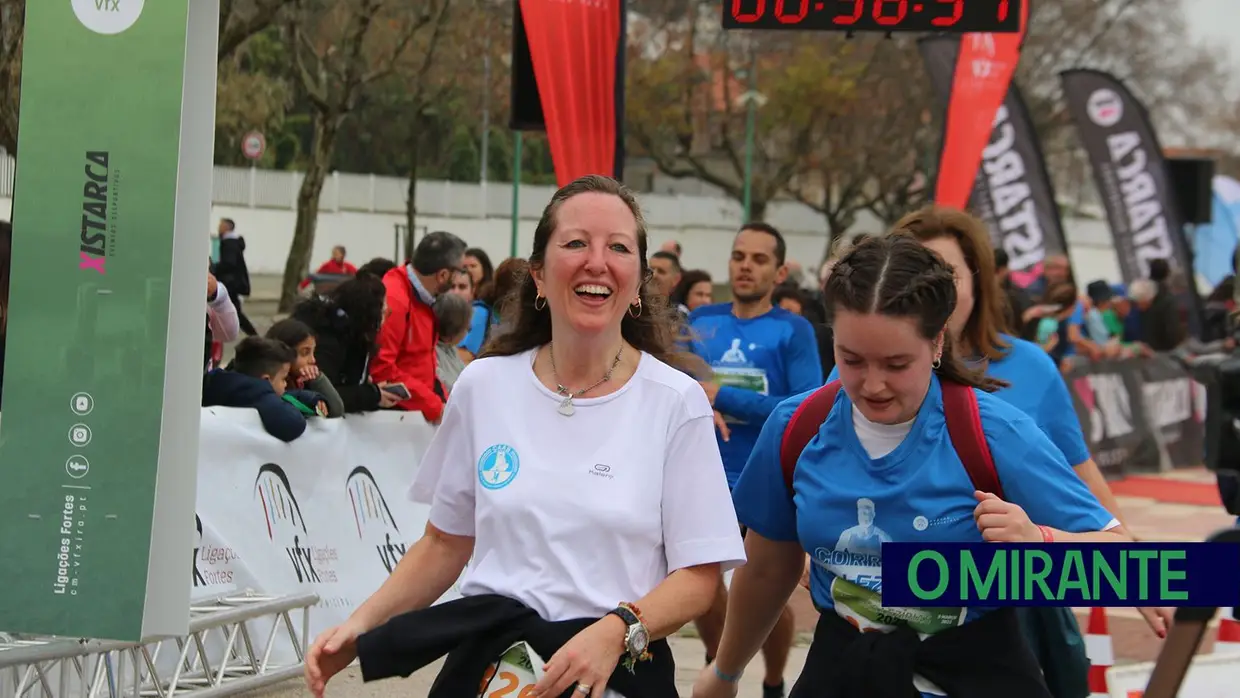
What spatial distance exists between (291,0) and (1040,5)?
2245cm

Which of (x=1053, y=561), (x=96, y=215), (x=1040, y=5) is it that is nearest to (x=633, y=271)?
(x=1053, y=561)

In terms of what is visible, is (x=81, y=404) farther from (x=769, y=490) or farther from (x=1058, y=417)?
(x=1058, y=417)

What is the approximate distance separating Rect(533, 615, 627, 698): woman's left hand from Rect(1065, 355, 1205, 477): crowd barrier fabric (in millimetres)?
15151

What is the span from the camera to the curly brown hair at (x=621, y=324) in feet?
10.9

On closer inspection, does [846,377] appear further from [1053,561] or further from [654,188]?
Answer: [654,188]

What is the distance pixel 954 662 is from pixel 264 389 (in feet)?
17.7

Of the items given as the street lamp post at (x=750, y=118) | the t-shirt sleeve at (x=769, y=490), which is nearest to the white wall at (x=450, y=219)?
the street lamp post at (x=750, y=118)

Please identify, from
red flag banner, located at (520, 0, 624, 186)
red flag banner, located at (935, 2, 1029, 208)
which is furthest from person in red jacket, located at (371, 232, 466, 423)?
red flag banner, located at (935, 2, 1029, 208)

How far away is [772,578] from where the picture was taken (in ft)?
11.3

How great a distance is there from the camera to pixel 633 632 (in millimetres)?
2969

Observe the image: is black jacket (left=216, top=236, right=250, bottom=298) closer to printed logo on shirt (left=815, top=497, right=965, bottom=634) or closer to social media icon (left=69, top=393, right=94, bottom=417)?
social media icon (left=69, top=393, right=94, bottom=417)

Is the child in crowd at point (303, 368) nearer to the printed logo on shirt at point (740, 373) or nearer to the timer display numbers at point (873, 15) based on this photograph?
the printed logo on shirt at point (740, 373)

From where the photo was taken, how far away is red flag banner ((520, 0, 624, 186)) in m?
8.45

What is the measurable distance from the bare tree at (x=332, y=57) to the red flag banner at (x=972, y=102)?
11.3m
